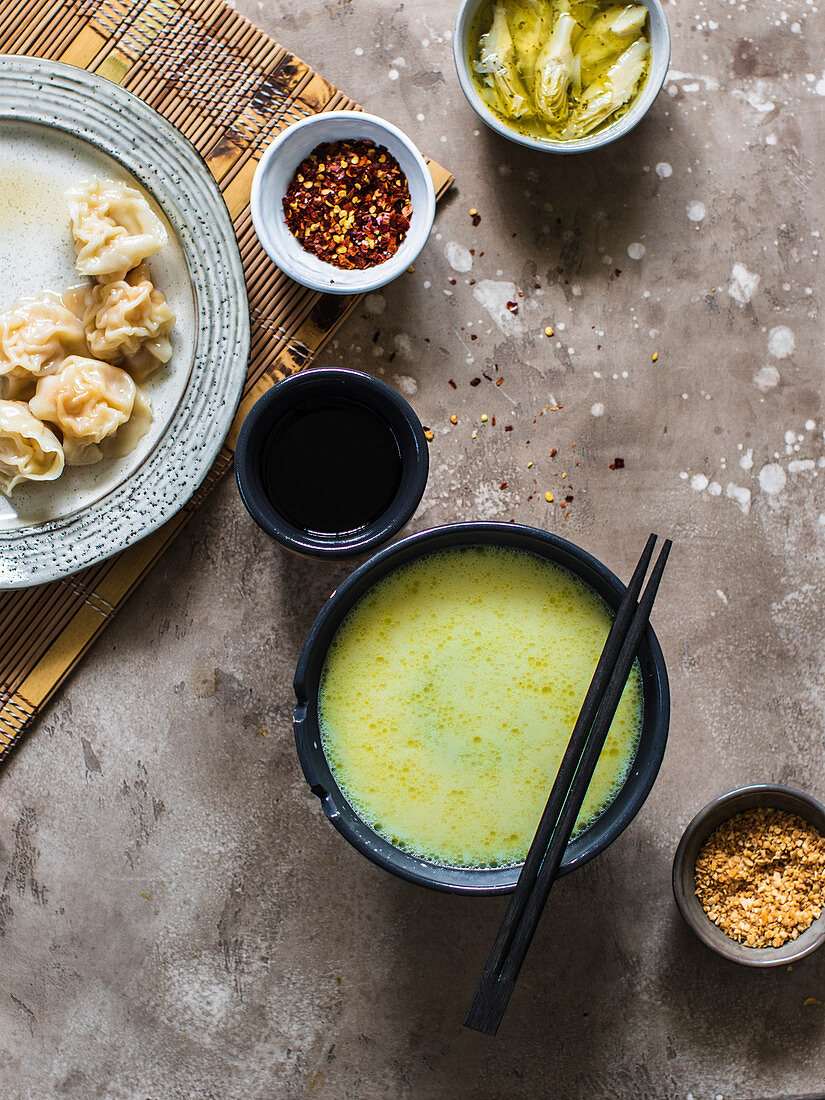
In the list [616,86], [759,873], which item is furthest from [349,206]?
[759,873]

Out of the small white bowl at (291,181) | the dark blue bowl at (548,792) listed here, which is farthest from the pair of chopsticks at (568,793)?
the small white bowl at (291,181)

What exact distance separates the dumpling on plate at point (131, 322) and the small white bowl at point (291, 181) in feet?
0.77

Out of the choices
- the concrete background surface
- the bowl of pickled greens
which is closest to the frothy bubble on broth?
the concrete background surface

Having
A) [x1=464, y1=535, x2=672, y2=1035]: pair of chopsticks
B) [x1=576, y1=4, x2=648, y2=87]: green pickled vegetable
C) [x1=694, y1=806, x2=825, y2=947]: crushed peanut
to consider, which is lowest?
[x1=694, y1=806, x2=825, y2=947]: crushed peanut

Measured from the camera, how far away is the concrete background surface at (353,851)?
1.71 m

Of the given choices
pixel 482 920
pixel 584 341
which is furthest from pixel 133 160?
pixel 482 920

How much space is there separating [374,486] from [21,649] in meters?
0.79

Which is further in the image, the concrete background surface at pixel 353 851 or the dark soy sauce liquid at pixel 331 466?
the concrete background surface at pixel 353 851

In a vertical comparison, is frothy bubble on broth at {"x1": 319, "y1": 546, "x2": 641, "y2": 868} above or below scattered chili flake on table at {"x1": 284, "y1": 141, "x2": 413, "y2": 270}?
below

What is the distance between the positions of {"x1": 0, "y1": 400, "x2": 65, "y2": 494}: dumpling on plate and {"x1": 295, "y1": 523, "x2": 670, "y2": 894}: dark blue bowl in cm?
63

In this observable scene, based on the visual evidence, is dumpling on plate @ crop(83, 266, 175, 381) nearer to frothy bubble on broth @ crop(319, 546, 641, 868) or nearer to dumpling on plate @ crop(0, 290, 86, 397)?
dumpling on plate @ crop(0, 290, 86, 397)

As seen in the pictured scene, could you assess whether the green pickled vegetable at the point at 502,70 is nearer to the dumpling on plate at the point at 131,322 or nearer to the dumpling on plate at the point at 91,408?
the dumpling on plate at the point at 131,322

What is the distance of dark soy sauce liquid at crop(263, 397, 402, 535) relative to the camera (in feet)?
5.09

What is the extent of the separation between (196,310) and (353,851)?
1.13m
